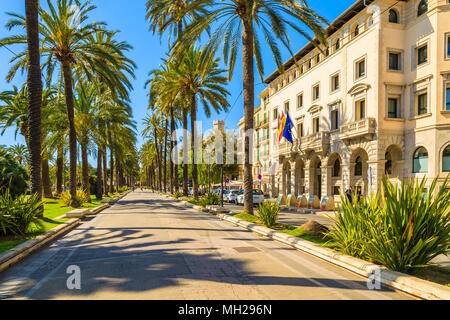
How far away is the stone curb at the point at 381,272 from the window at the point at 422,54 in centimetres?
2145

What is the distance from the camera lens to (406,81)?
84.4 ft

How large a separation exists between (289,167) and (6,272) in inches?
1527

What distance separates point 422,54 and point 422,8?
11.4 feet

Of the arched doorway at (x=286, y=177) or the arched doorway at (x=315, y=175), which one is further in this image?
the arched doorway at (x=286, y=177)

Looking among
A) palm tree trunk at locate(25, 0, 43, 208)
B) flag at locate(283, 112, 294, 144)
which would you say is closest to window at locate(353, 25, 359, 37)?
flag at locate(283, 112, 294, 144)

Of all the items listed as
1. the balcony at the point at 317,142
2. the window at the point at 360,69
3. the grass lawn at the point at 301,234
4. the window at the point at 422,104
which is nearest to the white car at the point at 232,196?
the balcony at the point at 317,142

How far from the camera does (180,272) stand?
6.40 m

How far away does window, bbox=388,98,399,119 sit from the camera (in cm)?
2642

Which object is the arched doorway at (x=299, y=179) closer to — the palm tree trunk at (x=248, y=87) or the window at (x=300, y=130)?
the window at (x=300, y=130)

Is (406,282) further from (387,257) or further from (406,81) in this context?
(406,81)

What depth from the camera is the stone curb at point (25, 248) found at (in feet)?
22.9

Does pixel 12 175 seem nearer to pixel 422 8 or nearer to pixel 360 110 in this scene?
pixel 360 110

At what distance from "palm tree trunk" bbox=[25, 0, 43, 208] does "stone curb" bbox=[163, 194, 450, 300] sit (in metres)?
11.3

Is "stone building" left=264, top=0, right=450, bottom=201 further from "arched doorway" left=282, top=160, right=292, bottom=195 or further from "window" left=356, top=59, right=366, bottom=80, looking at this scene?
"arched doorway" left=282, top=160, right=292, bottom=195
